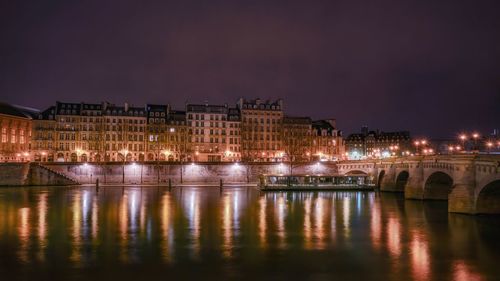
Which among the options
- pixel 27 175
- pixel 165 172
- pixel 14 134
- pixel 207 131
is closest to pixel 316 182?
pixel 165 172

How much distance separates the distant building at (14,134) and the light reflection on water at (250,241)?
206ft

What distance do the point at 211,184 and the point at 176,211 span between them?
49.8 m

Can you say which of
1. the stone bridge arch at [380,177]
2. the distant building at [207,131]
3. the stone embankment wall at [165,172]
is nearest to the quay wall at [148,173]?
the stone embankment wall at [165,172]

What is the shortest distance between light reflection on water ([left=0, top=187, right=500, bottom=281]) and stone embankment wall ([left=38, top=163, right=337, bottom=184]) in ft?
146

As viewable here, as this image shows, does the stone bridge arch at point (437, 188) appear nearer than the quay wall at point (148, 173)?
Yes

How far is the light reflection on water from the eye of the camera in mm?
24656

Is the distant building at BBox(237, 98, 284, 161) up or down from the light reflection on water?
up

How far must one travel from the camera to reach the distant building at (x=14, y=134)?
4269 inches

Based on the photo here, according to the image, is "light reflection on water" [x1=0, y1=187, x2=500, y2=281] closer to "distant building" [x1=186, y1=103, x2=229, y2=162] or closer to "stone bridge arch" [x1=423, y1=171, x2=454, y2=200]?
"stone bridge arch" [x1=423, y1=171, x2=454, y2=200]

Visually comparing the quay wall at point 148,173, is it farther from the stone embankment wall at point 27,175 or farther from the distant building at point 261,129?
the distant building at point 261,129

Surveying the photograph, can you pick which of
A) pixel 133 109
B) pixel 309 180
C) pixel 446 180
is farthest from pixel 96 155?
pixel 446 180

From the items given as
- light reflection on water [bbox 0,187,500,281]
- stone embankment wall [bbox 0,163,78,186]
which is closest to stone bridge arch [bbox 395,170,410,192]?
light reflection on water [bbox 0,187,500,281]

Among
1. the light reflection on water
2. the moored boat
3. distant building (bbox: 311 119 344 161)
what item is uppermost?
distant building (bbox: 311 119 344 161)

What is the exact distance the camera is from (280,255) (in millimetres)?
27828
